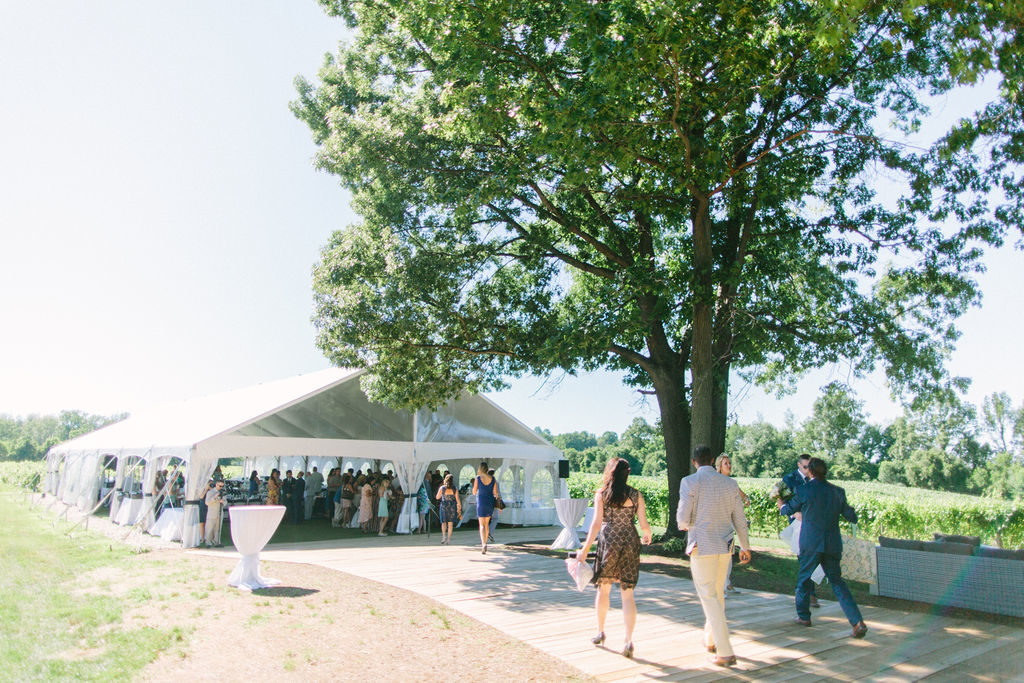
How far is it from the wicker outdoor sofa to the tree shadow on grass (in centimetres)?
703

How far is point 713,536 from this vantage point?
5.08 m

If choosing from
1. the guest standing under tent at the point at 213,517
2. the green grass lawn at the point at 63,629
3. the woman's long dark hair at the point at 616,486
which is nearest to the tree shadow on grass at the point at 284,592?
the green grass lawn at the point at 63,629

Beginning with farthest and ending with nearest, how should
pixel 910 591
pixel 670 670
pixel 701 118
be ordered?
pixel 701 118, pixel 910 591, pixel 670 670

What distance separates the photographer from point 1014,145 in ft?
27.6

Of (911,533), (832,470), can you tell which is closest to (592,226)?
(911,533)

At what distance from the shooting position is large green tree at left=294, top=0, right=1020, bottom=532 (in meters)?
8.85

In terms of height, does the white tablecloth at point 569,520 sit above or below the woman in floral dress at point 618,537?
below

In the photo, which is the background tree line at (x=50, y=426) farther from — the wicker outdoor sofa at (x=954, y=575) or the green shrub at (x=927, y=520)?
the wicker outdoor sofa at (x=954, y=575)

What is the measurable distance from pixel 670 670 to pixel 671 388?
27.1 ft

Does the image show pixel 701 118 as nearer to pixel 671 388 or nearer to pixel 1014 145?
pixel 1014 145

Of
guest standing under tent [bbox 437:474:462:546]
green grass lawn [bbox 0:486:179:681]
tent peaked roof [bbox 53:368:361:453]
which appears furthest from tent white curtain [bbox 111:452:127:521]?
guest standing under tent [bbox 437:474:462:546]

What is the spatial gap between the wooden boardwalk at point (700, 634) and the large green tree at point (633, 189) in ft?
13.0

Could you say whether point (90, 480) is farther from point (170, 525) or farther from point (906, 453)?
point (906, 453)

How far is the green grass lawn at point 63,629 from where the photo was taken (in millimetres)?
4789
